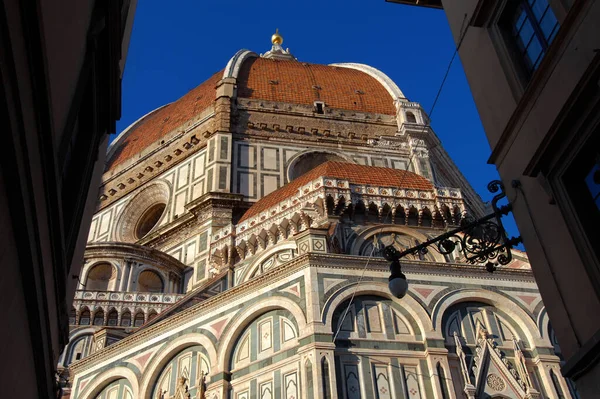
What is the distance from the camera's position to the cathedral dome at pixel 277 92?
3219cm

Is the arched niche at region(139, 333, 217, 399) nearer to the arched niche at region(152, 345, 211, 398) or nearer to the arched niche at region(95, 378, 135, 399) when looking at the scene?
the arched niche at region(152, 345, 211, 398)

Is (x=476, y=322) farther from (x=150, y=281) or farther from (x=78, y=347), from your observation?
(x=150, y=281)

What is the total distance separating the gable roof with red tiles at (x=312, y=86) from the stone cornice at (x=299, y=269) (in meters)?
20.1

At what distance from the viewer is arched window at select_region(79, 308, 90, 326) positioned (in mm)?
20094

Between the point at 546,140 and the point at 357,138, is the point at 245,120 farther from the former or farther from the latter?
the point at 546,140

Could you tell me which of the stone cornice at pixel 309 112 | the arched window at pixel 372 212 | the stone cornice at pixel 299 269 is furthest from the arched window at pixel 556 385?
the stone cornice at pixel 309 112

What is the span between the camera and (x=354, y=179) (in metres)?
19.4

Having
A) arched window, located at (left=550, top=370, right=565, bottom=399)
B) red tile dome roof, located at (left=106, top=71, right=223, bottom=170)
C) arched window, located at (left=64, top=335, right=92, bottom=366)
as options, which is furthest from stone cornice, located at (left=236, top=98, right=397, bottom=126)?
arched window, located at (left=550, top=370, right=565, bottom=399)

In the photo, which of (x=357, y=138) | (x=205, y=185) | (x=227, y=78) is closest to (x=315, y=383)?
(x=205, y=185)

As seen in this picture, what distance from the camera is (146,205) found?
29.5 meters

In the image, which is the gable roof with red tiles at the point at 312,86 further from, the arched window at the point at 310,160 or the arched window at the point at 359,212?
the arched window at the point at 359,212

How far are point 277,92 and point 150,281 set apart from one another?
14008mm

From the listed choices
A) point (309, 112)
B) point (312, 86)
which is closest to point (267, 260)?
point (309, 112)

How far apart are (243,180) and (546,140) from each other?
21.4 m
